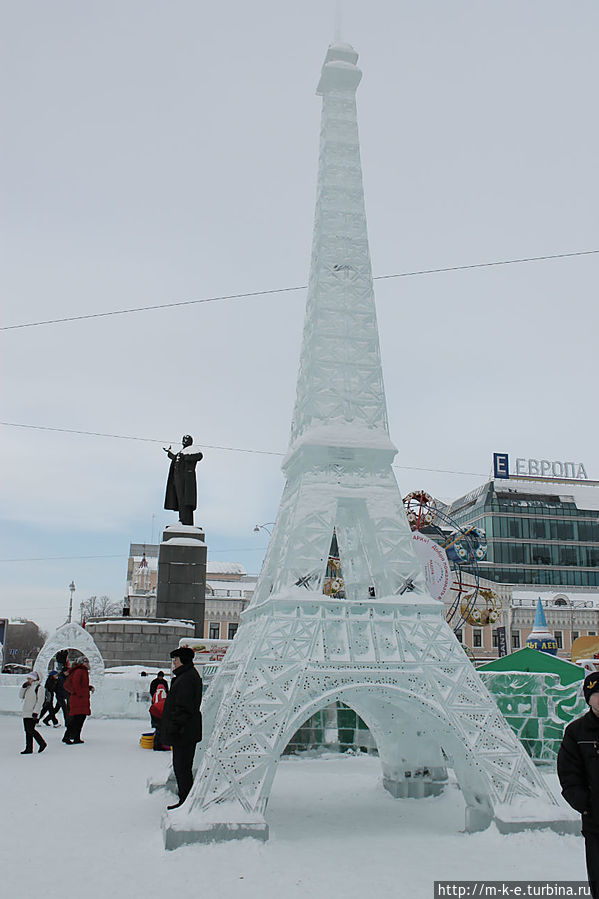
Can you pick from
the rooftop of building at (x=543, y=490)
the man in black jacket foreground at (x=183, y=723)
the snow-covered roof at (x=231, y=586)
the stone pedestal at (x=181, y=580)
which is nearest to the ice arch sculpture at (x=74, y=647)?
the stone pedestal at (x=181, y=580)

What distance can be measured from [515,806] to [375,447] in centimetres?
494

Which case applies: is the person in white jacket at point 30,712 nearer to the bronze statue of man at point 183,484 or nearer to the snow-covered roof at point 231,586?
the bronze statue of man at point 183,484

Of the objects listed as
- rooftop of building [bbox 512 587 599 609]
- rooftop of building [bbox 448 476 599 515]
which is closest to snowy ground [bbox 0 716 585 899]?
rooftop of building [bbox 512 587 599 609]

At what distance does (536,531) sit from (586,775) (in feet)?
275

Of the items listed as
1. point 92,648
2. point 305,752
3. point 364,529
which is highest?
point 364,529

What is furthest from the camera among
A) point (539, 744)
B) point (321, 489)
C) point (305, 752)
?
point (305, 752)

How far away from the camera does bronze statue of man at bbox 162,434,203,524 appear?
27.0 metres

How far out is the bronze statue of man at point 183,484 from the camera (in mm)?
27000

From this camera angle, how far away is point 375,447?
10.6 m

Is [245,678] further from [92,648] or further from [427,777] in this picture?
[92,648]

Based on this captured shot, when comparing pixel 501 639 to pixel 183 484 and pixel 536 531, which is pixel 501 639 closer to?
pixel 536 531

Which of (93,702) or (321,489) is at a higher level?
(321,489)

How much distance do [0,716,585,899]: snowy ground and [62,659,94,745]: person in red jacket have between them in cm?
340

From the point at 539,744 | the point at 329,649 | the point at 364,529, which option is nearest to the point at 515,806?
the point at 329,649
